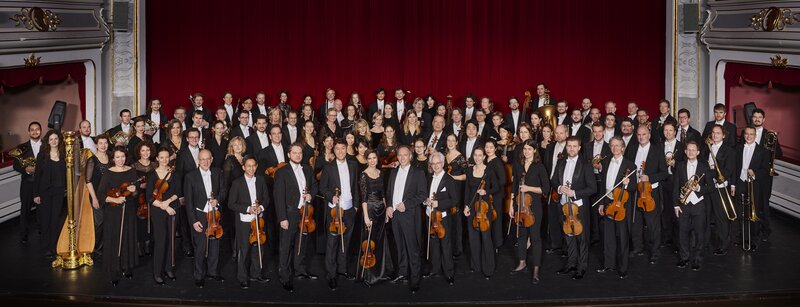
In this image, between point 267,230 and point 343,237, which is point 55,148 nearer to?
point 267,230

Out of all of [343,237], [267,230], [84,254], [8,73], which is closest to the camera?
[343,237]

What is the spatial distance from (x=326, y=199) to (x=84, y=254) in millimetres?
2253

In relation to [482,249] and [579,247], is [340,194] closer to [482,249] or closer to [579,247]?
[482,249]

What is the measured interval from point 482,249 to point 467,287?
0.42 metres

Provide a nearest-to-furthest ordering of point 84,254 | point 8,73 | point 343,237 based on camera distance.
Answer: point 343,237 → point 84,254 → point 8,73

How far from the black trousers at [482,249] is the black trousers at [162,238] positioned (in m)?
2.41

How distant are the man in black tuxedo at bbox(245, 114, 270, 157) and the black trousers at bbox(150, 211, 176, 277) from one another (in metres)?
1.81

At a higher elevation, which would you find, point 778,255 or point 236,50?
point 236,50

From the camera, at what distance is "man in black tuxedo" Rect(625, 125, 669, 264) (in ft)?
26.1

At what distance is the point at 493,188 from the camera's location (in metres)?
7.57

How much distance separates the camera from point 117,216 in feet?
24.2

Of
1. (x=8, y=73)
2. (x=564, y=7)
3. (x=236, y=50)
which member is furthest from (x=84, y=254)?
(x=564, y=7)

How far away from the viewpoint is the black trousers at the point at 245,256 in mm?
7273

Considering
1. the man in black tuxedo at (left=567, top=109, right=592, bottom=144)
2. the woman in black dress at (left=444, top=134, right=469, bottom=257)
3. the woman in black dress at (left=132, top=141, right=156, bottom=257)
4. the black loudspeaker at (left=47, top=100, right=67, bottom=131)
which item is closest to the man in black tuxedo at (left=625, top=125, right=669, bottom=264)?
the woman in black dress at (left=444, top=134, right=469, bottom=257)
